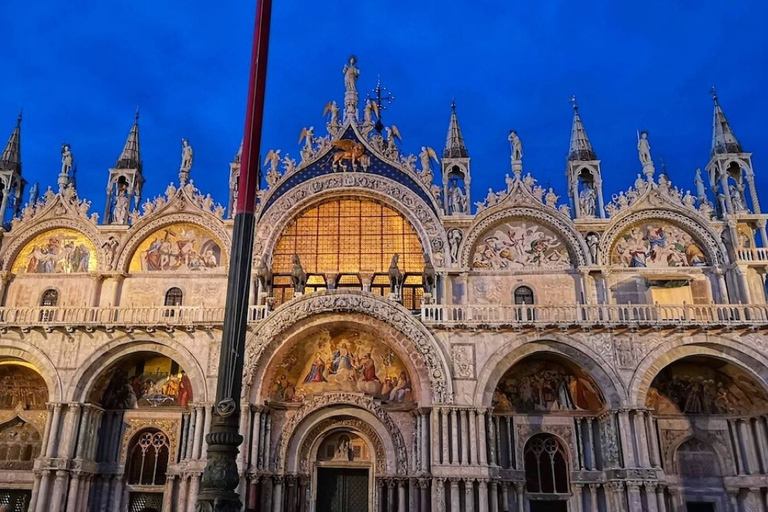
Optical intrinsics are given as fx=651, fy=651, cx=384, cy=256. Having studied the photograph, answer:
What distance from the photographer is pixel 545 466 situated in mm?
22062

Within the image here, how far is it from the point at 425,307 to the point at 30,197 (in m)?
16.9

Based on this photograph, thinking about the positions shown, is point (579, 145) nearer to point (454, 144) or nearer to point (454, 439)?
point (454, 144)

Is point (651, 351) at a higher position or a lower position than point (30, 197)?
lower

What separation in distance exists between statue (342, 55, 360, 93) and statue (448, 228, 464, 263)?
7556mm

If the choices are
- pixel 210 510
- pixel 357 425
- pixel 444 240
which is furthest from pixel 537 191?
pixel 210 510

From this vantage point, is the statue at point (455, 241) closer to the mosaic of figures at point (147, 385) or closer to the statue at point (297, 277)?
the statue at point (297, 277)

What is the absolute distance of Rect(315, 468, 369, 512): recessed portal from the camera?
21922 mm

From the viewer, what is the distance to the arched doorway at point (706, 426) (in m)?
21.5

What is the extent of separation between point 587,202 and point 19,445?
22.5 m

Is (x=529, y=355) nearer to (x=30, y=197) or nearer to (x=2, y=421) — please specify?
(x=2, y=421)

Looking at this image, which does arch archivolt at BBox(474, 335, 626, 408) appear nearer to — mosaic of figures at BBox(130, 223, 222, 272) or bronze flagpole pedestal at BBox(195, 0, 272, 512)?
mosaic of figures at BBox(130, 223, 222, 272)

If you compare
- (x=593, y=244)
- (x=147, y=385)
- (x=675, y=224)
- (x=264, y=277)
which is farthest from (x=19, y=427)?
(x=675, y=224)

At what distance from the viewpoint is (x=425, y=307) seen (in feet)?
71.7

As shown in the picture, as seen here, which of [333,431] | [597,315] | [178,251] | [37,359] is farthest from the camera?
[178,251]
